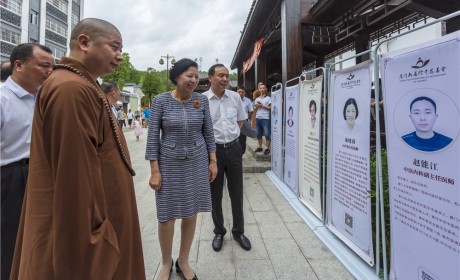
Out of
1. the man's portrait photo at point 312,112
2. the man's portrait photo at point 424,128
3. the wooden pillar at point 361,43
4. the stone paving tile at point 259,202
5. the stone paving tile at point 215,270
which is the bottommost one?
the stone paving tile at point 215,270

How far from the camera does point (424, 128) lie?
5.37 ft

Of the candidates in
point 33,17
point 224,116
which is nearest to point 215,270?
point 224,116

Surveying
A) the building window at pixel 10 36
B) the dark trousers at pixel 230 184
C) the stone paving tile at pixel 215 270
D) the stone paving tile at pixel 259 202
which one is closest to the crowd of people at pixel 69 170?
the stone paving tile at pixel 215 270

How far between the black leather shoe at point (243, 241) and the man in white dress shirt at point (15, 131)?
1.88 meters

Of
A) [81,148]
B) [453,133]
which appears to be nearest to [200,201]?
[81,148]

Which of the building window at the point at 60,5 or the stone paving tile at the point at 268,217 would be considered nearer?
the stone paving tile at the point at 268,217

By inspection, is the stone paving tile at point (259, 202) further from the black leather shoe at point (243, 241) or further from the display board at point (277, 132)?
the black leather shoe at point (243, 241)

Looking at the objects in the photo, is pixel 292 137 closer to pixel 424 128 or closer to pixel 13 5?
pixel 424 128

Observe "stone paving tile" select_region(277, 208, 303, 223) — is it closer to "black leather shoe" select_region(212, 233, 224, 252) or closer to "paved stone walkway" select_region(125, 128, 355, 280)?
"paved stone walkway" select_region(125, 128, 355, 280)

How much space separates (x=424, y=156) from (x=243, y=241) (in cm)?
188

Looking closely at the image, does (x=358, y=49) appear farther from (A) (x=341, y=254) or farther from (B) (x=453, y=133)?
(B) (x=453, y=133)

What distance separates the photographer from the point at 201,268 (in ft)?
8.54

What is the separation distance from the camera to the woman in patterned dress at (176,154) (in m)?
2.30

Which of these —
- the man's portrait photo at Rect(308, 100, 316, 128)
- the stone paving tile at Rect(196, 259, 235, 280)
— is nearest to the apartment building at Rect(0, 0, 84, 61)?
the man's portrait photo at Rect(308, 100, 316, 128)
